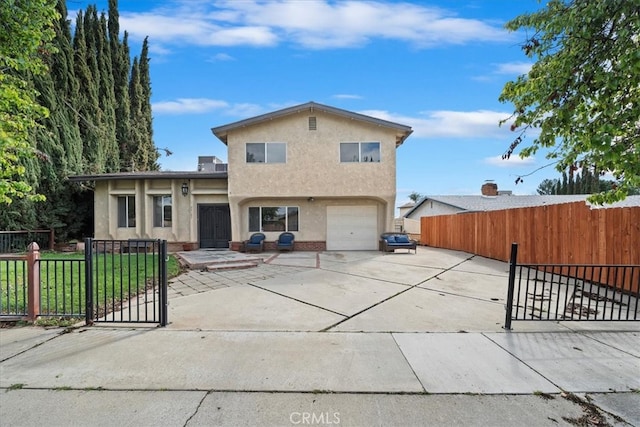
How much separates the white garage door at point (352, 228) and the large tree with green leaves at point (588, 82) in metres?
11.6

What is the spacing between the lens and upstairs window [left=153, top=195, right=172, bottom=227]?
15.7 m

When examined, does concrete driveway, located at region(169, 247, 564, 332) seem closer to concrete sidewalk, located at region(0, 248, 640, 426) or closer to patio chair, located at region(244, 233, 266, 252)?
concrete sidewalk, located at region(0, 248, 640, 426)

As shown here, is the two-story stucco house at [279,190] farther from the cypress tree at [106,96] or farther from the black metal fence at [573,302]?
the black metal fence at [573,302]

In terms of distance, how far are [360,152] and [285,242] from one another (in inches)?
234

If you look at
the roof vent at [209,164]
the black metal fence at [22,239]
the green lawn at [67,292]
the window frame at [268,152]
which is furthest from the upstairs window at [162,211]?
the green lawn at [67,292]

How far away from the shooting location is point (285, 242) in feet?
49.1

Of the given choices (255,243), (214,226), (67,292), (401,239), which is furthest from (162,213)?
(401,239)

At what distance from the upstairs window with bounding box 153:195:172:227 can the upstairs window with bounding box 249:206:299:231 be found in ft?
14.3

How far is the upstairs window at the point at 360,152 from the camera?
14.9 m

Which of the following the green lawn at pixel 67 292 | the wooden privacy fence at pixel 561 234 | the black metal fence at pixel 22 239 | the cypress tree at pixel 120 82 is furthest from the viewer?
the cypress tree at pixel 120 82

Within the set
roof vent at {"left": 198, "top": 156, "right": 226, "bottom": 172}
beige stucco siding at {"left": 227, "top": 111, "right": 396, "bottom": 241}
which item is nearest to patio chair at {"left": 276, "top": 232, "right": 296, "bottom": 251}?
beige stucco siding at {"left": 227, "top": 111, "right": 396, "bottom": 241}

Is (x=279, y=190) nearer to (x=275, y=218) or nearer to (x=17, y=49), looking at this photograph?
(x=275, y=218)

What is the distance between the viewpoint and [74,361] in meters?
3.70

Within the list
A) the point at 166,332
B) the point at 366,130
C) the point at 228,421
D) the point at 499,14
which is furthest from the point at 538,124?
the point at 366,130
